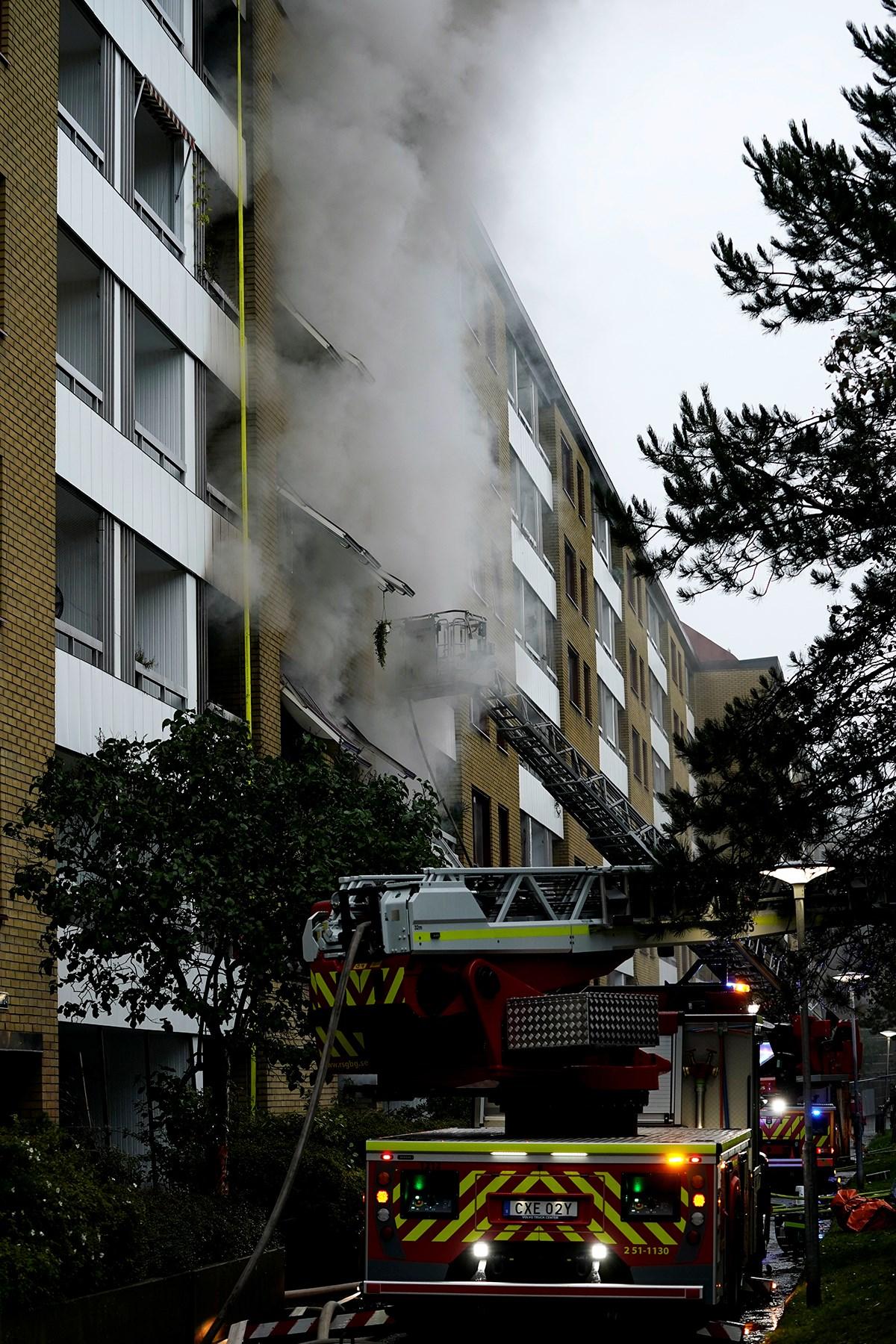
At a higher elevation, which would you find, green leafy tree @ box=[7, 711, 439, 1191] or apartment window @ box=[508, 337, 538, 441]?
apartment window @ box=[508, 337, 538, 441]

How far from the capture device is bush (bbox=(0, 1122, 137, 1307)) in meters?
7.74

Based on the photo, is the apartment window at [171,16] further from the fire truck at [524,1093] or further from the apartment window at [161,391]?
the fire truck at [524,1093]

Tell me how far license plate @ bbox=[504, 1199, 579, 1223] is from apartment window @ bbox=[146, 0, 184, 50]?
1268 cm

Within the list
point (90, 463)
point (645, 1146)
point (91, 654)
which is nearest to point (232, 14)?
point (90, 463)

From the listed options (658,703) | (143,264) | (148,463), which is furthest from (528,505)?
(658,703)

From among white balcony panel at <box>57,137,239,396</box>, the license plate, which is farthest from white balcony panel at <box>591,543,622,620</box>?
the license plate

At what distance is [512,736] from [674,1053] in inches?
668

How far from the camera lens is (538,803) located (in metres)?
30.9

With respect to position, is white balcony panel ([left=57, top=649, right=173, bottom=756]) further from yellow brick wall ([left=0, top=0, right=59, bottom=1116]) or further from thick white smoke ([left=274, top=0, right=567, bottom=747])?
thick white smoke ([left=274, top=0, right=567, bottom=747])

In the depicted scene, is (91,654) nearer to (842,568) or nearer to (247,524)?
(247,524)

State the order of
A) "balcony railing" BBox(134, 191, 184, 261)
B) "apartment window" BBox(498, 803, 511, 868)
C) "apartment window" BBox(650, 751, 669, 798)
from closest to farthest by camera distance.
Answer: "balcony railing" BBox(134, 191, 184, 261) → "apartment window" BBox(498, 803, 511, 868) → "apartment window" BBox(650, 751, 669, 798)

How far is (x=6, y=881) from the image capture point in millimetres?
11836

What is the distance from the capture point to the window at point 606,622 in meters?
38.9

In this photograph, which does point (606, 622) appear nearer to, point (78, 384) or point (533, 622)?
point (533, 622)
